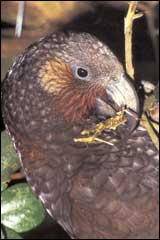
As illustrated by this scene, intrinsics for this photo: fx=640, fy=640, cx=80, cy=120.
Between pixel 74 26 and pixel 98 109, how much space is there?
28.0 inches

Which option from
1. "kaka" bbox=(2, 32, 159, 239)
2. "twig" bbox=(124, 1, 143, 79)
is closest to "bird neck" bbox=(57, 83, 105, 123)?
"kaka" bbox=(2, 32, 159, 239)

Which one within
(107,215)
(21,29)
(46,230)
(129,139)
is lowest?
(46,230)

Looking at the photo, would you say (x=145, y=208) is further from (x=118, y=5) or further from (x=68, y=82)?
(x=118, y=5)

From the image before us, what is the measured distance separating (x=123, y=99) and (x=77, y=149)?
0.76 ft

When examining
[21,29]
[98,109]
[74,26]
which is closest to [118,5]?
[74,26]

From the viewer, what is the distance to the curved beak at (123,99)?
4.62 feet

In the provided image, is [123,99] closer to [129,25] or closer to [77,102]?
[77,102]

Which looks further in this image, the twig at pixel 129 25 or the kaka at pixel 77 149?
the kaka at pixel 77 149

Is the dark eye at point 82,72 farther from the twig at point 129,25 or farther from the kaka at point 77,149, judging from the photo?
the twig at point 129,25

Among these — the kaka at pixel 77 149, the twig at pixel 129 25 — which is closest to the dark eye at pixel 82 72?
the kaka at pixel 77 149

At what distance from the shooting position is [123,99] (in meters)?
1.45

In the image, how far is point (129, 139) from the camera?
1627mm

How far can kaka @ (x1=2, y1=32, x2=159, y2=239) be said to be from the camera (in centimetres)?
155

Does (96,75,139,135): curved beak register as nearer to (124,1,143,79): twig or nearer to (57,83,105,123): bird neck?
(57,83,105,123): bird neck
